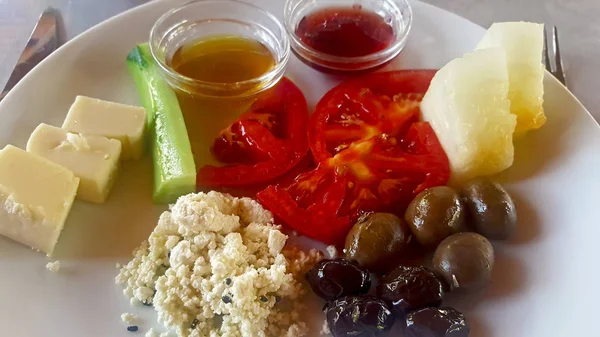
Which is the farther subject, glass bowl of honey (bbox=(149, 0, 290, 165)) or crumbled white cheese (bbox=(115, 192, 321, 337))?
glass bowl of honey (bbox=(149, 0, 290, 165))

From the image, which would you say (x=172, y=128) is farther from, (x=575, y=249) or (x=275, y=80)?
(x=575, y=249)

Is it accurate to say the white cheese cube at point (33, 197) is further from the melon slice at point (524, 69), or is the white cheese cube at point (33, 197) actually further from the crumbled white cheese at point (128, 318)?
the melon slice at point (524, 69)

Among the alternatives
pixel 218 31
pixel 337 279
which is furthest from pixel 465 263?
pixel 218 31

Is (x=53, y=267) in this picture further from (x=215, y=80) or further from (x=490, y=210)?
(x=490, y=210)

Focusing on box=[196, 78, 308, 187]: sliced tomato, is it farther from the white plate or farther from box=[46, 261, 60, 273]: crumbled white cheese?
box=[46, 261, 60, 273]: crumbled white cheese

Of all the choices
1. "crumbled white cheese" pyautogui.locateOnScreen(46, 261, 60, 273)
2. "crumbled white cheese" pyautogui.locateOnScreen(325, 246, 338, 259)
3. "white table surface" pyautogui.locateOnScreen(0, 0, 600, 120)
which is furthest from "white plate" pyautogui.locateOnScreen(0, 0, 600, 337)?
"white table surface" pyautogui.locateOnScreen(0, 0, 600, 120)

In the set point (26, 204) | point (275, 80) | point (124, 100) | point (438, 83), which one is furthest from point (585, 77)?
point (26, 204)

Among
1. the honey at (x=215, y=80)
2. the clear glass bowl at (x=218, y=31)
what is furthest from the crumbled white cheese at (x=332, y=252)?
the clear glass bowl at (x=218, y=31)
